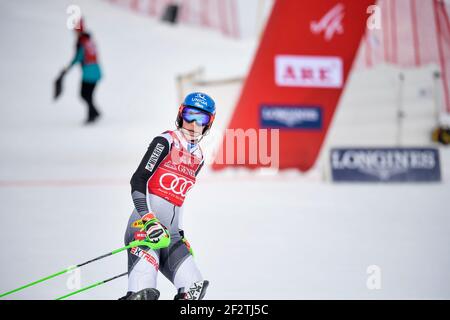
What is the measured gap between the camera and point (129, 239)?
9.00ft

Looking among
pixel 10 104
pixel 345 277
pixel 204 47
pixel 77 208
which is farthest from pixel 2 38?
pixel 345 277

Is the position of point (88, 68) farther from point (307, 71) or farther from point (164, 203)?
point (164, 203)

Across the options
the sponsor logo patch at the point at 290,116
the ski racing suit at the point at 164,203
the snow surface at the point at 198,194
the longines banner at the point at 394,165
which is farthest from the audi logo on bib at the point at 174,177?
the sponsor logo patch at the point at 290,116

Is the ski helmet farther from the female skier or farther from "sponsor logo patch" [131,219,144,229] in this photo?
"sponsor logo patch" [131,219,144,229]

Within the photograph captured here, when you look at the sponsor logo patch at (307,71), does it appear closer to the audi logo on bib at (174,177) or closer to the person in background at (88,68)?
the person in background at (88,68)

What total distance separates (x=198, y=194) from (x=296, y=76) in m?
3.01

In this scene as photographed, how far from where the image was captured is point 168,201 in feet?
8.80

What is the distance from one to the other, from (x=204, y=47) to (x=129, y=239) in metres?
13.3

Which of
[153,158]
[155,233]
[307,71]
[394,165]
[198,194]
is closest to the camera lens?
[155,233]

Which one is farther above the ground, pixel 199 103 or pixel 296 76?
pixel 296 76

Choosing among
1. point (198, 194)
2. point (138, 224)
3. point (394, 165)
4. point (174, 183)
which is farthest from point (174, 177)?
point (394, 165)

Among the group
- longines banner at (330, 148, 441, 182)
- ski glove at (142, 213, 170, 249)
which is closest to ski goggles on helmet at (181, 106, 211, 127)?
ski glove at (142, 213, 170, 249)

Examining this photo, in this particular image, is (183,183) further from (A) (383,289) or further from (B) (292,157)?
(B) (292,157)

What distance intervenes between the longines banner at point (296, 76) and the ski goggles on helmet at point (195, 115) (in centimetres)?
625
